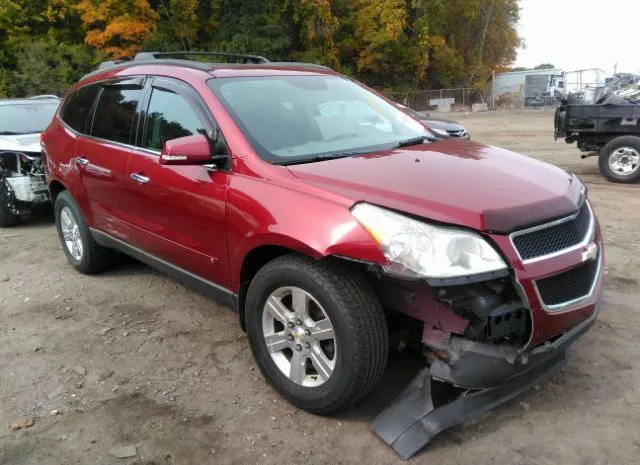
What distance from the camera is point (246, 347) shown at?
378 centimetres

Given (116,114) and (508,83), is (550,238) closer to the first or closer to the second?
(116,114)

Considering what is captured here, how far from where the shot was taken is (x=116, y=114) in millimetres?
4316

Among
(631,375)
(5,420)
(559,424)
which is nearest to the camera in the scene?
(559,424)

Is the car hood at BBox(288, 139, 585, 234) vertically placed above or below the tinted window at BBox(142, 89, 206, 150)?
below

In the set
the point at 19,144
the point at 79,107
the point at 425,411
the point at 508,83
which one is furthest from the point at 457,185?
the point at 508,83

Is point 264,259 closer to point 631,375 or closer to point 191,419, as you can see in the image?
point 191,419

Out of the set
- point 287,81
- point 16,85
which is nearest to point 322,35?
point 16,85

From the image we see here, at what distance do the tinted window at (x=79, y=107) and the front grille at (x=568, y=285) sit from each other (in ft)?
12.6

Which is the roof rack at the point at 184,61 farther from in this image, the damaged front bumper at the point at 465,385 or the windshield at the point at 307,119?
the damaged front bumper at the point at 465,385

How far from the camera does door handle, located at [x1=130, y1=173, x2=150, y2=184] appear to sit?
3797 millimetres

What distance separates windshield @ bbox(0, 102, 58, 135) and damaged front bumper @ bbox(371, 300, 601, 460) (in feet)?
23.0

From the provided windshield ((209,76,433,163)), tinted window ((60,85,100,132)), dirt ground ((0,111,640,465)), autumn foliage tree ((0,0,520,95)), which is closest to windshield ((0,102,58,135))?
tinted window ((60,85,100,132))

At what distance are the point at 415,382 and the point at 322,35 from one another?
37173 mm

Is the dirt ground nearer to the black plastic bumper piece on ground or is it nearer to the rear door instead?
the black plastic bumper piece on ground
